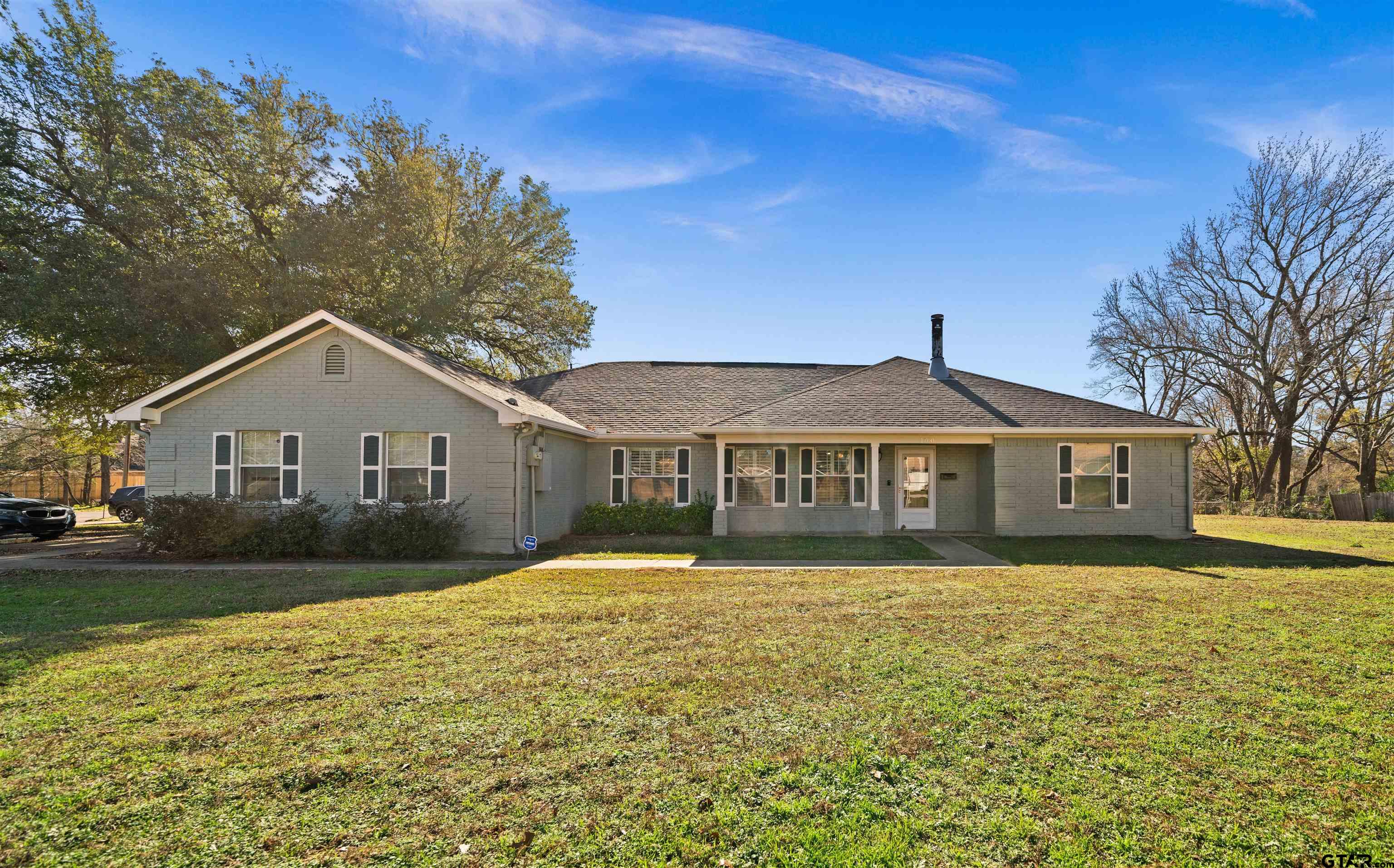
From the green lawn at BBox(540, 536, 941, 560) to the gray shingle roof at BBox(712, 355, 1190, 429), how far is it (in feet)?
8.89

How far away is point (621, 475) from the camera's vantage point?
59.8 ft

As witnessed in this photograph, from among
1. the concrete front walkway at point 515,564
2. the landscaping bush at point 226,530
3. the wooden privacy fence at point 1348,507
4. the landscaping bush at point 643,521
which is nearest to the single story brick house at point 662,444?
the landscaping bush at point 643,521

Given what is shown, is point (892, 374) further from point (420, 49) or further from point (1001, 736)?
point (1001, 736)

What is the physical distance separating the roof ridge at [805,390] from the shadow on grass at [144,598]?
781 centimetres

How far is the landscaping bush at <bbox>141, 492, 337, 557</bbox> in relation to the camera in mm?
12789

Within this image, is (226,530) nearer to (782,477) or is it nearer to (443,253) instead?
(782,477)

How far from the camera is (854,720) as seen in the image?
4570 millimetres

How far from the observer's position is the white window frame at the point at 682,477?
18.0 metres

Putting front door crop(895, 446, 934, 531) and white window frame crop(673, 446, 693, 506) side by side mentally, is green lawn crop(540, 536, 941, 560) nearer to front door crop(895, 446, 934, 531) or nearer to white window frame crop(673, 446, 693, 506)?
white window frame crop(673, 446, 693, 506)

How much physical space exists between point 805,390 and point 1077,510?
24.5 ft

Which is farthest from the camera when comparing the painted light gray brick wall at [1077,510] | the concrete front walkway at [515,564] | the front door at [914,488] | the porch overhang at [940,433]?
the front door at [914,488]

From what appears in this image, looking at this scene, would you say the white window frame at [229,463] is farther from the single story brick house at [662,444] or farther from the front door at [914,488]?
the front door at [914,488]

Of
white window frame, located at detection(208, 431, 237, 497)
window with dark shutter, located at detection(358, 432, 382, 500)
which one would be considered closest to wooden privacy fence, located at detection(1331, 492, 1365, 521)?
window with dark shutter, located at detection(358, 432, 382, 500)

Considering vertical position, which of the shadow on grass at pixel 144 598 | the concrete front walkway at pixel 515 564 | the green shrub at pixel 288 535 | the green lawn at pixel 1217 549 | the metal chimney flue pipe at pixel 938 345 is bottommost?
the green lawn at pixel 1217 549
